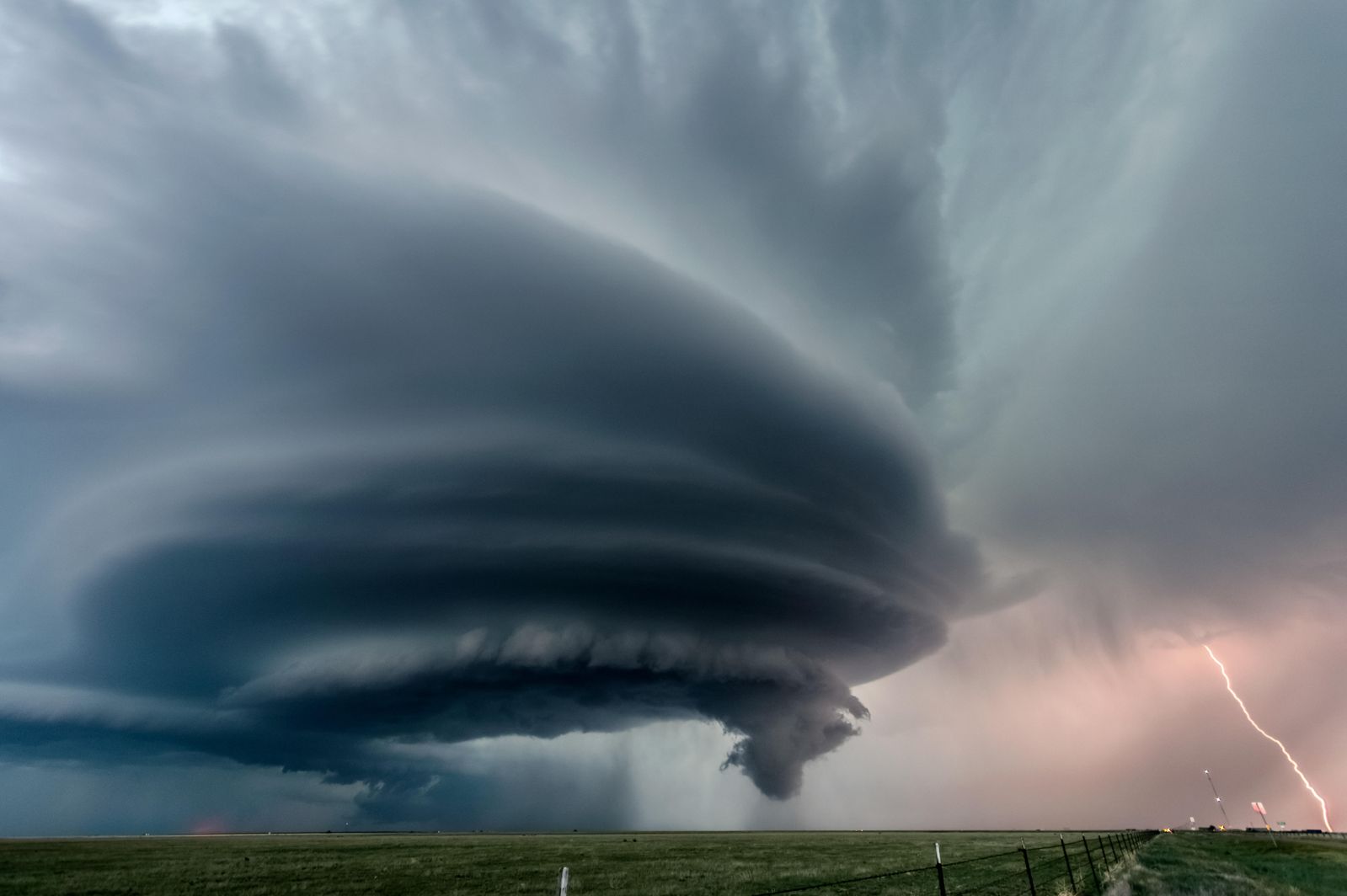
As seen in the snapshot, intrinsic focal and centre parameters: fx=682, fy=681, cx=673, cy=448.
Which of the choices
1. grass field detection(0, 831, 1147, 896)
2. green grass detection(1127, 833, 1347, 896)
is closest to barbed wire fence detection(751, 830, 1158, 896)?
grass field detection(0, 831, 1147, 896)

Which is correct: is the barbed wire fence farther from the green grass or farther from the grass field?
the green grass

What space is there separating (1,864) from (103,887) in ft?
129

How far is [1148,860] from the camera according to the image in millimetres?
55438

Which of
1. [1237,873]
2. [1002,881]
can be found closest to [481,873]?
[1002,881]

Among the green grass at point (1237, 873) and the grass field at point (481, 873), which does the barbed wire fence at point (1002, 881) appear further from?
the green grass at point (1237, 873)

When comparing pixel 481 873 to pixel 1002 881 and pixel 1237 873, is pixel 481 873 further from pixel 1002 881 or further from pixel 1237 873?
pixel 1237 873

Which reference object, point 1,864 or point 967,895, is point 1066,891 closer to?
point 967,895

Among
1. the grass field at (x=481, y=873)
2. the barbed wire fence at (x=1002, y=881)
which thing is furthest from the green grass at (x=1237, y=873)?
the grass field at (x=481, y=873)

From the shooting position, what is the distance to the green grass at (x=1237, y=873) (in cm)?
3519

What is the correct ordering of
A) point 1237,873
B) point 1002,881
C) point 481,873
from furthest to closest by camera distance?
point 481,873 < point 1237,873 < point 1002,881

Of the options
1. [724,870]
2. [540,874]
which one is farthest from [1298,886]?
[540,874]

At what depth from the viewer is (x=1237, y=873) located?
45.8 metres

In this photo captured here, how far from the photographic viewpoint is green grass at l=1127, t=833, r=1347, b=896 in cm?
3519

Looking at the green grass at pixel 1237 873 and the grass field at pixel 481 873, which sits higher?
the green grass at pixel 1237 873
